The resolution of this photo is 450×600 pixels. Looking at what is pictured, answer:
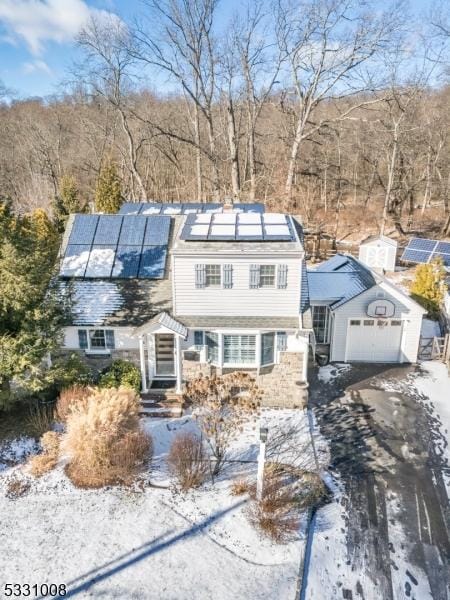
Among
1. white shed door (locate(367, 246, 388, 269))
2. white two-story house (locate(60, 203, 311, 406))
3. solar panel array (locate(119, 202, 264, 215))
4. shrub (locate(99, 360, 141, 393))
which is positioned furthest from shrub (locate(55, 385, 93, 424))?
white shed door (locate(367, 246, 388, 269))

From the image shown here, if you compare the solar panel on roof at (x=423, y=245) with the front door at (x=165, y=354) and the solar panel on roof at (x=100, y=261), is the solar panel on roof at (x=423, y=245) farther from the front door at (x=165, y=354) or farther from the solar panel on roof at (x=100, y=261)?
the solar panel on roof at (x=100, y=261)

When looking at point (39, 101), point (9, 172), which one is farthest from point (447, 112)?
point (39, 101)

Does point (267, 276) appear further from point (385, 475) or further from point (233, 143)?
point (233, 143)

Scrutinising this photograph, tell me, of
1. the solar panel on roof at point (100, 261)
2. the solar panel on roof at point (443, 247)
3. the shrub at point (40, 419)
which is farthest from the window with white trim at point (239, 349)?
the solar panel on roof at point (443, 247)

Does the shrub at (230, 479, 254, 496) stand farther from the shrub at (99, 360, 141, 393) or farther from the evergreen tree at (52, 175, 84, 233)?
the evergreen tree at (52, 175, 84, 233)

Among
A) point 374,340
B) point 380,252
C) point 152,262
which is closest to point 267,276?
point 152,262

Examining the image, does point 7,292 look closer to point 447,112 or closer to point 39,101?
point 447,112
